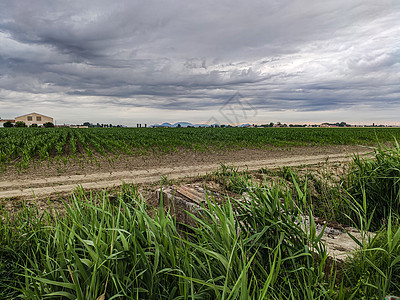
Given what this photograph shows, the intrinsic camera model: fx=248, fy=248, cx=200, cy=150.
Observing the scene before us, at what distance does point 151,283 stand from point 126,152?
12891 millimetres

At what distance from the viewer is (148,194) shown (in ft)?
21.5

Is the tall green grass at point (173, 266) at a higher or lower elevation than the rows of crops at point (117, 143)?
lower

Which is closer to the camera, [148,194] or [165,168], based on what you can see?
[148,194]

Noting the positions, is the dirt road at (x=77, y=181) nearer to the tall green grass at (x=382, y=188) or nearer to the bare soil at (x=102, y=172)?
the bare soil at (x=102, y=172)

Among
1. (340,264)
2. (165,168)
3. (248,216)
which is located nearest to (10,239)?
(248,216)

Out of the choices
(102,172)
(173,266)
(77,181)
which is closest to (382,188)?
(173,266)

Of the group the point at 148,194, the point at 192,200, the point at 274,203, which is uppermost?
the point at 274,203

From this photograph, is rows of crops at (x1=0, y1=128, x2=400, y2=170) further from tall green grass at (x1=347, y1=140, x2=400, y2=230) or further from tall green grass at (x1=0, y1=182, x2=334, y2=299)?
tall green grass at (x1=0, y1=182, x2=334, y2=299)

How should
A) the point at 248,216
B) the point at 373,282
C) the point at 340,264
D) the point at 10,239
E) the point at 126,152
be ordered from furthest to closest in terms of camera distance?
the point at 126,152 → the point at 10,239 → the point at 248,216 → the point at 340,264 → the point at 373,282

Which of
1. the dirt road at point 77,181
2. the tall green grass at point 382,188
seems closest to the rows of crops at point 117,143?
the tall green grass at point 382,188

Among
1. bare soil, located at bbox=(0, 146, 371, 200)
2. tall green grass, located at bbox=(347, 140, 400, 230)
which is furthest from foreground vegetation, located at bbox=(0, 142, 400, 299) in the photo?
bare soil, located at bbox=(0, 146, 371, 200)

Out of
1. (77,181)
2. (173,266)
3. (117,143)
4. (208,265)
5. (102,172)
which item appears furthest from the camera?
(117,143)

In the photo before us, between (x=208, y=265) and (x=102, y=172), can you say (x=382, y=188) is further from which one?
(x=102, y=172)

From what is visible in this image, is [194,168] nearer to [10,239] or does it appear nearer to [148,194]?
[148,194]
